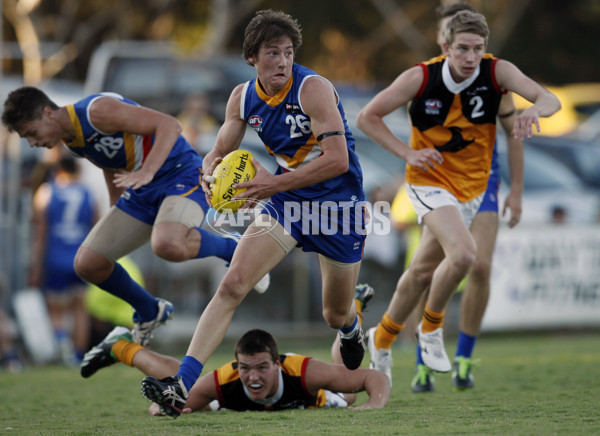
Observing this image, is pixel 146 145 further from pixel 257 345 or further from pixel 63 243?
pixel 63 243

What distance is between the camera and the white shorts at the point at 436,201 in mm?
6633

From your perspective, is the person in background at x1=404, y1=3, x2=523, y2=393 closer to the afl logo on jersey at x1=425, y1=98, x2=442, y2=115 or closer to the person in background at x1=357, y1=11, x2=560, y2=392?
the person in background at x1=357, y1=11, x2=560, y2=392

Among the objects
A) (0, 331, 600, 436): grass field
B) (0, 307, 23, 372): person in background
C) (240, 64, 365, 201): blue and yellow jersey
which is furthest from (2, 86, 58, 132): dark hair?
(0, 307, 23, 372): person in background

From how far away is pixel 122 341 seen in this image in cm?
662

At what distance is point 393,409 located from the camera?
5.91 m

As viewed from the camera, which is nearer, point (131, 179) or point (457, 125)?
point (131, 179)

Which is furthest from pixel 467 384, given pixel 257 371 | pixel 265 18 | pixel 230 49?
pixel 230 49

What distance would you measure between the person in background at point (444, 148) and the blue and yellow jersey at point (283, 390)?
1.00m

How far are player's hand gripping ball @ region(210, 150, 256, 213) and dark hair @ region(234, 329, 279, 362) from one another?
1022 millimetres

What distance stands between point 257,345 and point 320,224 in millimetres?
961

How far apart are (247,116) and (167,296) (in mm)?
6371

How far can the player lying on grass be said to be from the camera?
597cm

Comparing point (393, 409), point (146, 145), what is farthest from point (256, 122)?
point (393, 409)

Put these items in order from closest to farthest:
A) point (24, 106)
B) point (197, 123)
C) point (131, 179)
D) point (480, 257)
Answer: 1. point (131, 179)
2. point (24, 106)
3. point (480, 257)
4. point (197, 123)
